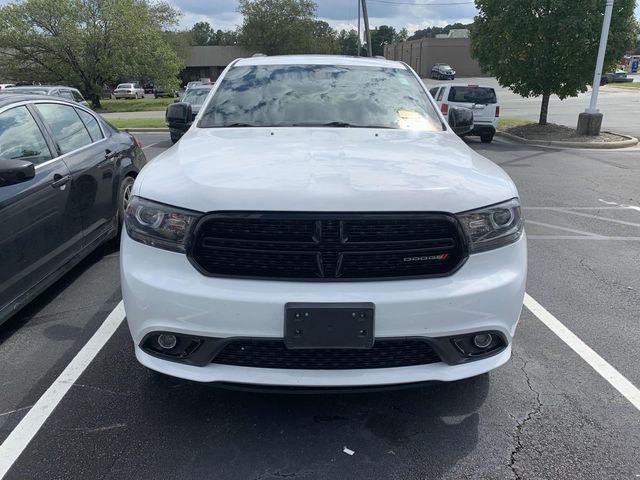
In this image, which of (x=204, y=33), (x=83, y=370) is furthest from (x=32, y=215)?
(x=204, y=33)

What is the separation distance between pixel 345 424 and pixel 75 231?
2.87 meters

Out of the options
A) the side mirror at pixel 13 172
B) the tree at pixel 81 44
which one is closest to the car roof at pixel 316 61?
the side mirror at pixel 13 172

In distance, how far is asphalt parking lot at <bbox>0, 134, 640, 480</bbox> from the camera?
8.18 ft

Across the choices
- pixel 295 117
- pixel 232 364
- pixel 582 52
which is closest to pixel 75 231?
pixel 295 117

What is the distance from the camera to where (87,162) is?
4688 mm

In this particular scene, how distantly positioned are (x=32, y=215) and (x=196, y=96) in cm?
1231

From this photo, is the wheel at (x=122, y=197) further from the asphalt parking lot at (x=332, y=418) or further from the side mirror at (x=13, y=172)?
the side mirror at (x=13, y=172)

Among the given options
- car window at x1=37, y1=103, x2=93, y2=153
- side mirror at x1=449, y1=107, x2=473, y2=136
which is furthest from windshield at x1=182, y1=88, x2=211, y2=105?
side mirror at x1=449, y1=107, x2=473, y2=136

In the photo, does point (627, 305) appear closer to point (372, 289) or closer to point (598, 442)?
point (598, 442)

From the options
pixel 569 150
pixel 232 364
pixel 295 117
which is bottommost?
pixel 569 150

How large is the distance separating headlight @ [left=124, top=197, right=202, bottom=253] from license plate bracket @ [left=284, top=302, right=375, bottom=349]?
594 mm

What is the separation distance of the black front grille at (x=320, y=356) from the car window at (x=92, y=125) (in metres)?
3.59

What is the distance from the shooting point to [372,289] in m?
2.37

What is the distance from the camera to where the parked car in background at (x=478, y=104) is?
15.2 metres
